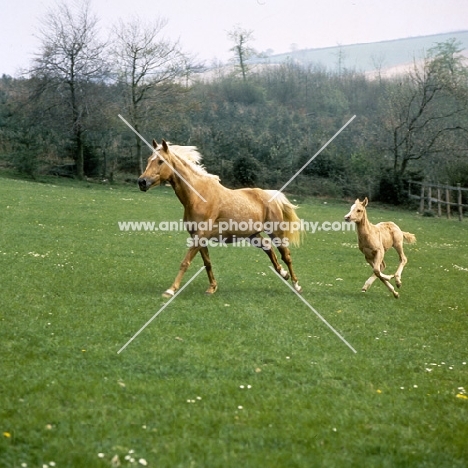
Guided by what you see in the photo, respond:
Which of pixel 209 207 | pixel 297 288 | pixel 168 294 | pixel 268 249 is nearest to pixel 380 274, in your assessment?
pixel 297 288

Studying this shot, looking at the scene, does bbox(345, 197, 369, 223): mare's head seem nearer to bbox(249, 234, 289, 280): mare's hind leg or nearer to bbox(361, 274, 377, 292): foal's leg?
bbox(361, 274, 377, 292): foal's leg

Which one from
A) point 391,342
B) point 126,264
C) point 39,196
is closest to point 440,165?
point 39,196

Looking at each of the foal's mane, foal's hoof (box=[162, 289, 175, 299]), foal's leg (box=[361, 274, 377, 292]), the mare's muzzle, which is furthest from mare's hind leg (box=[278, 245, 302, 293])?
the mare's muzzle

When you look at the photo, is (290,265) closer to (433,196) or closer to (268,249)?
(268,249)

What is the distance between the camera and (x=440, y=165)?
4412 cm

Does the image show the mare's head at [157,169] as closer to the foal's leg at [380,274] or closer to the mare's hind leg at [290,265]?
the mare's hind leg at [290,265]

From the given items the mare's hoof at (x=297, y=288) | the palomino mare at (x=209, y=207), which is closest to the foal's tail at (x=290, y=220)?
the palomino mare at (x=209, y=207)

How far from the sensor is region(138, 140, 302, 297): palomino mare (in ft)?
35.5

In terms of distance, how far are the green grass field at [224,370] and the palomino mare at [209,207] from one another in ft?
3.04

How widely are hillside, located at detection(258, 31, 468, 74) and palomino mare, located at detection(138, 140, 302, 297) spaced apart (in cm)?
3289

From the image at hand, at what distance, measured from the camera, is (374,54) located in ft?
162

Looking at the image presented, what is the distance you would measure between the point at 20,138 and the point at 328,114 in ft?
97.2

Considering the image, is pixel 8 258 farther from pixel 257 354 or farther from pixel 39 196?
pixel 39 196

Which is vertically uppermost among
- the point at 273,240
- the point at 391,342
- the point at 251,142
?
the point at 251,142
